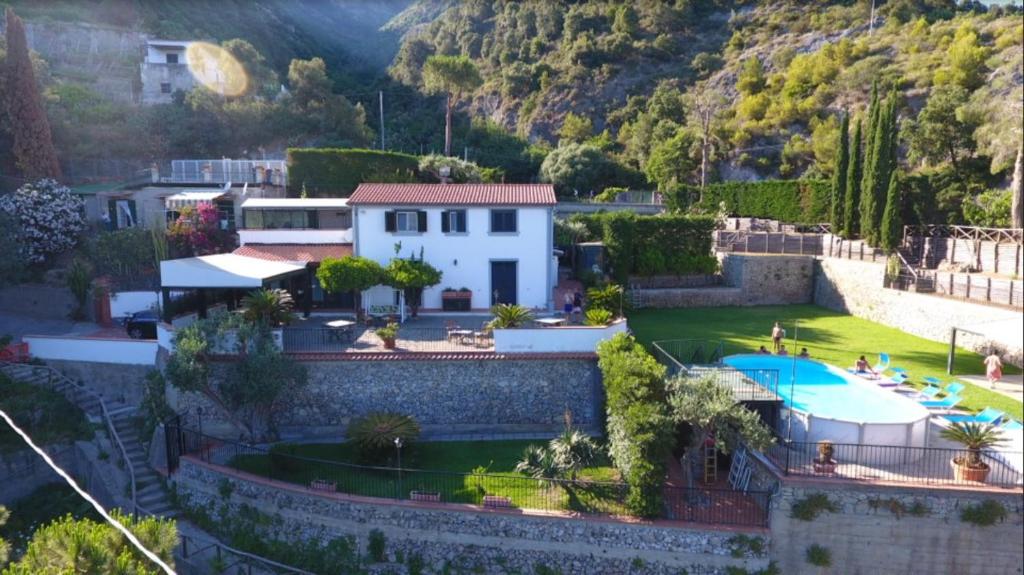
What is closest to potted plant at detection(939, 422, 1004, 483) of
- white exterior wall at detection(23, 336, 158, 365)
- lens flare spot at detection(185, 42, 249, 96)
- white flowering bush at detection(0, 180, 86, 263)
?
white exterior wall at detection(23, 336, 158, 365)

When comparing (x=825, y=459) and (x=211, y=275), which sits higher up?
(x=211, y=275)

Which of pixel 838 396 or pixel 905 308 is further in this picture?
pixel 838 396

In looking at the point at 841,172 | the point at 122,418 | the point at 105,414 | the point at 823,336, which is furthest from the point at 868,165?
the point at 105,414

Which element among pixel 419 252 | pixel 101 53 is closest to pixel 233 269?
pixel 419 252

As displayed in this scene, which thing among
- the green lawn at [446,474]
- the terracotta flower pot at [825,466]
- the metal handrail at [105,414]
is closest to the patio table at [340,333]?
the green lawn at [446,474]

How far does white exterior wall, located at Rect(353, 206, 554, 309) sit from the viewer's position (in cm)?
2289

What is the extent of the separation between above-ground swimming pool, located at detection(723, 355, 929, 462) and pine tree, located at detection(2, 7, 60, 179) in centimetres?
3848

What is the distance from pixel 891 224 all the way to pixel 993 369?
8.15 m

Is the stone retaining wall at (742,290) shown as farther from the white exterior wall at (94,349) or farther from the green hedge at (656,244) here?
the white exterior wall at (94,349)

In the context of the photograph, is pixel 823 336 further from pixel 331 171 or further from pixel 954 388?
pixel 331 171

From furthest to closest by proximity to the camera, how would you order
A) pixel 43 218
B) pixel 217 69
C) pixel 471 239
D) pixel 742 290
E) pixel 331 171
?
pixel 217 69 → pixel 331 171 → pixel 43 218 → pixel 742 290 → pixel 471 239

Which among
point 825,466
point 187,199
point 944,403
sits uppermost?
point 187,199

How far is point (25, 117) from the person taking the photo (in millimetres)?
33938

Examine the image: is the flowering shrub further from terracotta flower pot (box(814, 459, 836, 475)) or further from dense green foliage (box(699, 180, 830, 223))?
dense green foliage (box(699, 180, 830, 223))
